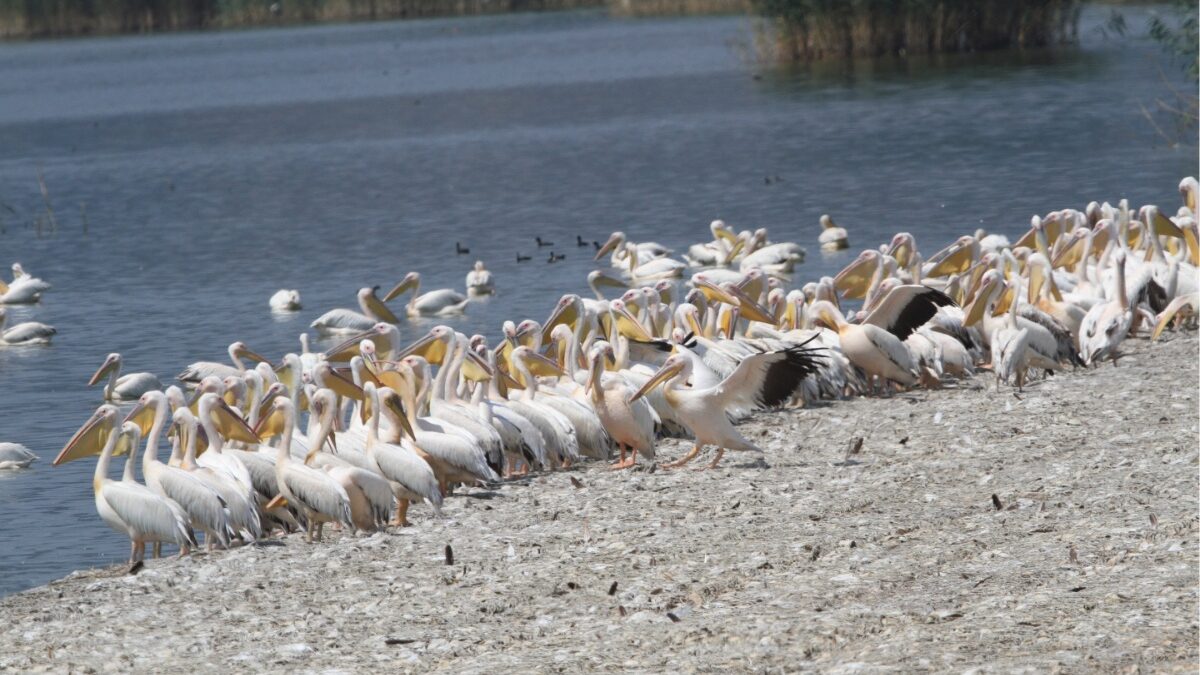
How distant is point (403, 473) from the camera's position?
23.5ft

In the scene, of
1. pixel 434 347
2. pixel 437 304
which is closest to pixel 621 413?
pixel 434 347

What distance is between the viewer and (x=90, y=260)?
18797 mm

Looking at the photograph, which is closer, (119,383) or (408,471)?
(408,471)

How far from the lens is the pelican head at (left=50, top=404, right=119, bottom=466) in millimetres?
7469

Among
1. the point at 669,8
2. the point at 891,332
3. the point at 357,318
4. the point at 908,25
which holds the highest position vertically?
the point at 669,8

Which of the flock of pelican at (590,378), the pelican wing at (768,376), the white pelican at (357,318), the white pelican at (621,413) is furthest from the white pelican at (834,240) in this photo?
the pelican wing at (768,376)

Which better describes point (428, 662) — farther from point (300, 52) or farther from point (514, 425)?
point (300, 52)

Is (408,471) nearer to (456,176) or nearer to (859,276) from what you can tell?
(859,276)

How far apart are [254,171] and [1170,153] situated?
13510 mm

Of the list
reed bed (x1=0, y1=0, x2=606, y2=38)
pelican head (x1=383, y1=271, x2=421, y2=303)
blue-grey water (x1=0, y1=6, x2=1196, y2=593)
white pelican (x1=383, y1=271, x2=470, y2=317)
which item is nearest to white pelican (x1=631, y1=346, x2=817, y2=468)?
blue-grey water (x1=0, y1=6, x2=1196, y2=593)

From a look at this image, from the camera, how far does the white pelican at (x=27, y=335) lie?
45.0 ft

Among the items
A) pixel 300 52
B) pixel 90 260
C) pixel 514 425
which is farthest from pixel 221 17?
pixel 514 425

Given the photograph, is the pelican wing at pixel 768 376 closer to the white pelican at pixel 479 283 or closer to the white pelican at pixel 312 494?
the white pelican at pixel 312 494

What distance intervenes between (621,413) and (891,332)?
189 cm
